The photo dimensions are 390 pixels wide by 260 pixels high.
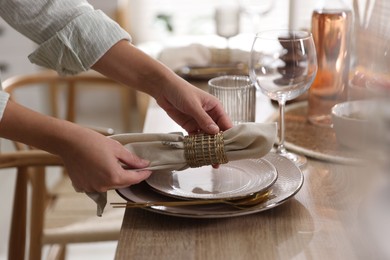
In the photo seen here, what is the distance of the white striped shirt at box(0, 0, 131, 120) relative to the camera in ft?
3.93

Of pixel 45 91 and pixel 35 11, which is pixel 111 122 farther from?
pixel 35 11

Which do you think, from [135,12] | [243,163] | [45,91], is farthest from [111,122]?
[243,163]

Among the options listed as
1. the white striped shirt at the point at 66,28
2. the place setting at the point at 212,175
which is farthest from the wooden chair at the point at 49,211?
the place setting at the point at 212,175

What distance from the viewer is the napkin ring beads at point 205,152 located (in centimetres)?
101

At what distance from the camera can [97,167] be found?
94cm

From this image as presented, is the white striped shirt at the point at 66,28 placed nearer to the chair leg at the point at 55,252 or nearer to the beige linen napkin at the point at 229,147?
the beige linen napkin at the point at 229,147

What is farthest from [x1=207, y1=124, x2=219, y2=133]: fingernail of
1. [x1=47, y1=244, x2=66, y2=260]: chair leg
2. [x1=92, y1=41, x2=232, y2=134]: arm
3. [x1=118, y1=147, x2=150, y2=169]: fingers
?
[x1=47, y1=244, x2=66, y2=260]: chair leg

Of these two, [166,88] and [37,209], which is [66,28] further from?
[37,209]

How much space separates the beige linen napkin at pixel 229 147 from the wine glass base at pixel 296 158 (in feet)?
0.58

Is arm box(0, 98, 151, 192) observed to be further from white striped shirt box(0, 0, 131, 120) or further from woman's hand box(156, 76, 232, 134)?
white striped shirt box(0, 0, 131, 120)

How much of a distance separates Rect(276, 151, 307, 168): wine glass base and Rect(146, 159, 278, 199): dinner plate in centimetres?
11

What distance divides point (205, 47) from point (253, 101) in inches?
25.1

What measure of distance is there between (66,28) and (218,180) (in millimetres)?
407

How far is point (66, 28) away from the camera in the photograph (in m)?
1.20
